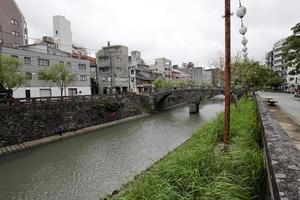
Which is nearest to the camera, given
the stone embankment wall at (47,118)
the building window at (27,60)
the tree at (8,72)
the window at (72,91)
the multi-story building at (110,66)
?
the stone embankment wall at (47,118)

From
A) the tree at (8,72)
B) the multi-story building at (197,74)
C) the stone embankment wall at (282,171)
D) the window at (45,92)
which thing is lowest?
the stone embankment wall at (282,171)

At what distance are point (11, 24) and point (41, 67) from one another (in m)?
12.1

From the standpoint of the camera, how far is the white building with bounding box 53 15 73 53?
44.4 meters

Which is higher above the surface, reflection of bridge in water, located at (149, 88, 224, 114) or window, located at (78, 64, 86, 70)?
window, located at (78, 64, 86, 70)

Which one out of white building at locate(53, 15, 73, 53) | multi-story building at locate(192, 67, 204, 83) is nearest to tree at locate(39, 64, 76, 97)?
white building at locate(53, 15, 73, 53)

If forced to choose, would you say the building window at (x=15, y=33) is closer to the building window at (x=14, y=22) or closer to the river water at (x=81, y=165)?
the building window at (x=14, y=22)

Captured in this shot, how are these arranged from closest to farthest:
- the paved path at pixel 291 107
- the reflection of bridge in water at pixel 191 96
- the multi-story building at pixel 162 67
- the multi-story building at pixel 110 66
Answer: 1. the paved path at pixel 291 107
2. the reflection of bridge in water at pixel 191 96
3. the multi-story building at pixel 110 66
4. the multi-story building at pixel 162 67

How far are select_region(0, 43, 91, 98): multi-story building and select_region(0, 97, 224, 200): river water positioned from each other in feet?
44.5

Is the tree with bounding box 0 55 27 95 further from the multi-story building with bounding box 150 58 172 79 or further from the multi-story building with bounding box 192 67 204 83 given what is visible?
the multi-story building with bounding box 192 67 204 83

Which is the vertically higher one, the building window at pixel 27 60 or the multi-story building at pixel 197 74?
the multi-story building at pixel 197 74

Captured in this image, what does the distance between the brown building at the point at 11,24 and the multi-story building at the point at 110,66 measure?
14.3m

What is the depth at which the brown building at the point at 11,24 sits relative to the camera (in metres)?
33.4

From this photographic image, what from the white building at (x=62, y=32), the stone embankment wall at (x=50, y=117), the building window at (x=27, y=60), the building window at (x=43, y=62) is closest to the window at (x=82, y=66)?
the building window at (x=43, y=62)

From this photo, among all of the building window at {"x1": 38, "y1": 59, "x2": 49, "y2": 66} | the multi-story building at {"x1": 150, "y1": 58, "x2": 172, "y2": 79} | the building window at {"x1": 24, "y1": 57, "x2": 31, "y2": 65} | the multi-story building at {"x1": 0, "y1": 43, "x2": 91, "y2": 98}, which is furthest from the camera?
the multi-story building at {"x1": 150, "y1": 58, "x2": 172, "y2": 79}
